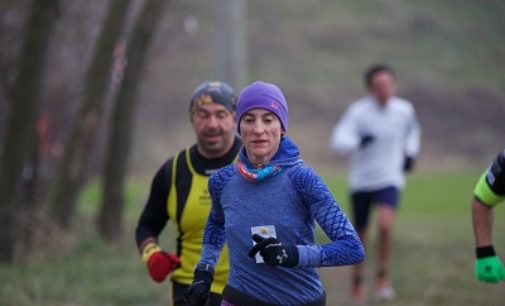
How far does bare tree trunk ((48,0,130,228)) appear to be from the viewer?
38.1ft

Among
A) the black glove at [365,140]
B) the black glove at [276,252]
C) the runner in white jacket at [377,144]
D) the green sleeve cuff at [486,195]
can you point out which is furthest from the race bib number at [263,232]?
the black glove at [365,140]

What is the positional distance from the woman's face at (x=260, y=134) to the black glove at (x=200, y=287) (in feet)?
2.14

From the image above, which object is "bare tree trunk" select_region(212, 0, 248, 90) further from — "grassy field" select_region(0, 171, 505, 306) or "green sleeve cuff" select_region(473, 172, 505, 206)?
"green sleeve cuff" select_region(473, 172, 505, 206)

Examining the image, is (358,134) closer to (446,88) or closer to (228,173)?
(228,173)

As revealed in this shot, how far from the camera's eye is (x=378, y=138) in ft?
32.2

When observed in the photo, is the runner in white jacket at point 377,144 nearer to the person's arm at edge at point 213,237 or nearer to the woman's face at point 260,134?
the person's arm at edge at point 213,237

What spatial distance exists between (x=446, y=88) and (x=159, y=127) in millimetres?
14895

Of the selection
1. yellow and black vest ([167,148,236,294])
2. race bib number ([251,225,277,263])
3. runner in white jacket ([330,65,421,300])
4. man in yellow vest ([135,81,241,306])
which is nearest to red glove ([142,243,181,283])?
man in yellow vest ([135,81,241,306])

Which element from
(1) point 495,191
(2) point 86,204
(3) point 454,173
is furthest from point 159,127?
(1) point 495,191

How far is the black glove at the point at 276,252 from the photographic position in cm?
387

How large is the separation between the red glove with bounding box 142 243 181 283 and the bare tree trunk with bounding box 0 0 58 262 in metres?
5.20

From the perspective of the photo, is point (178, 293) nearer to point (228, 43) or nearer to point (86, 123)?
point (228, 43)

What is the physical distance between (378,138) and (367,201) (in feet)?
2.24

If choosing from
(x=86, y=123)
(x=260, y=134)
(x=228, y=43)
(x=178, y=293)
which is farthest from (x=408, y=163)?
(x=260, y=134)
